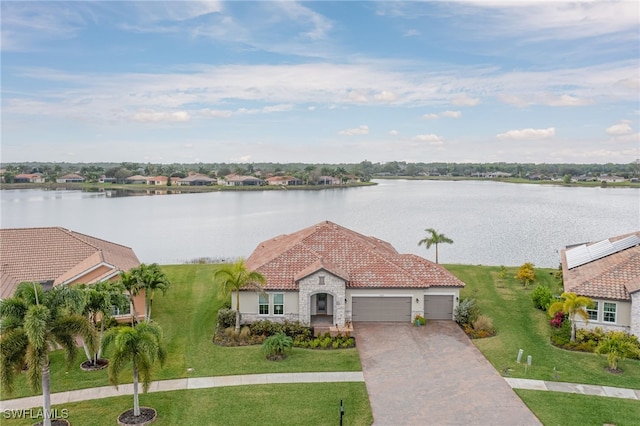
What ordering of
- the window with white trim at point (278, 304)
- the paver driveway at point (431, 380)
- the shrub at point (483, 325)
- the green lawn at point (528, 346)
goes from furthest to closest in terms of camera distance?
1. the window with white trim at point (278, 304)
2. the shrub at point (483, 325)
3. the green lawn at point (528, 346)
4. the paver driveway at point (431, 380)

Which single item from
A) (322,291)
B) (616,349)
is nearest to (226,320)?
(322,291)

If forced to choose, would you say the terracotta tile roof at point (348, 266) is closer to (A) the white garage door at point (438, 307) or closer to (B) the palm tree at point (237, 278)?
(A) the white garage door at point (438, 307)

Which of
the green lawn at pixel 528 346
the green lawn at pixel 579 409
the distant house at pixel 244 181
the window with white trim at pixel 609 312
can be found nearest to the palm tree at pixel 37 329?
the green lawn at pixel 579 409

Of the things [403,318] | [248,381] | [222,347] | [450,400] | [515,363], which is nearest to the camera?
[450,400]

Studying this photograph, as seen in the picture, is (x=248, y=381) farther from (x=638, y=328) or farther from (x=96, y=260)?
(x=638, y=328)

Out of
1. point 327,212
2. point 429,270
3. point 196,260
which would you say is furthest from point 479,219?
point 429,270

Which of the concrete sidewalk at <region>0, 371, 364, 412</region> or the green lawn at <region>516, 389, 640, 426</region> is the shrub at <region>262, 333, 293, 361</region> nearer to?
the concrete sidewalk at <region>0, 371, 364, 412</region>
